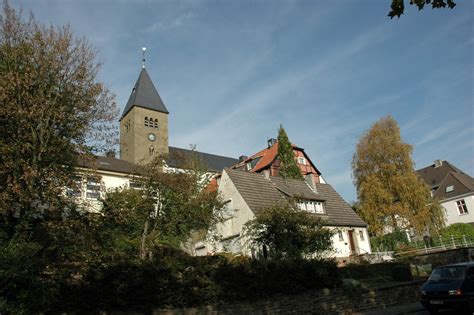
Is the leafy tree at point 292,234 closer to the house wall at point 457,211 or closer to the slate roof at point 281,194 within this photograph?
the slate roof at point 281,194

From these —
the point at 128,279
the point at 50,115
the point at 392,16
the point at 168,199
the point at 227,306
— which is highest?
the point at 50,115

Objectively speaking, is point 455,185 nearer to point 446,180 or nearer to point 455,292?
point 446,180

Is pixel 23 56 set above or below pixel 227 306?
above

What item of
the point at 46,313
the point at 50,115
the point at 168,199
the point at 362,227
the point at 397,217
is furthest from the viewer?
the point at 397,217

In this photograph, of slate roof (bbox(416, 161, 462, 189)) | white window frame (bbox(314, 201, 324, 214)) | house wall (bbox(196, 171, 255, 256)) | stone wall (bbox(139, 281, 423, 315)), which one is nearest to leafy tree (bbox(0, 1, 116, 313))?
stone wall (bbox(139, 281, 423, 315))

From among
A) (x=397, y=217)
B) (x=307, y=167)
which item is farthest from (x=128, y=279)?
(x=307, y=167)

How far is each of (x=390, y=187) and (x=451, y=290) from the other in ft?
86.6

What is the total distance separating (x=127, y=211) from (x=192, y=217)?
7.00 m

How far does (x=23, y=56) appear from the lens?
16.4m

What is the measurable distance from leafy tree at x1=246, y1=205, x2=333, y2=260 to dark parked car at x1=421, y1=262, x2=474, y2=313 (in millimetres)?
7539

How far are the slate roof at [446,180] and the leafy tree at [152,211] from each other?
34.7 metres

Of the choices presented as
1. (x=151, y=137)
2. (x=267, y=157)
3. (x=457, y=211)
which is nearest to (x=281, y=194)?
(x=267, y=157)

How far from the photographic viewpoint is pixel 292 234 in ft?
67.6

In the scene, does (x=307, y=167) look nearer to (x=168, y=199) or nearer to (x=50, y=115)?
(x=168, y=199)
